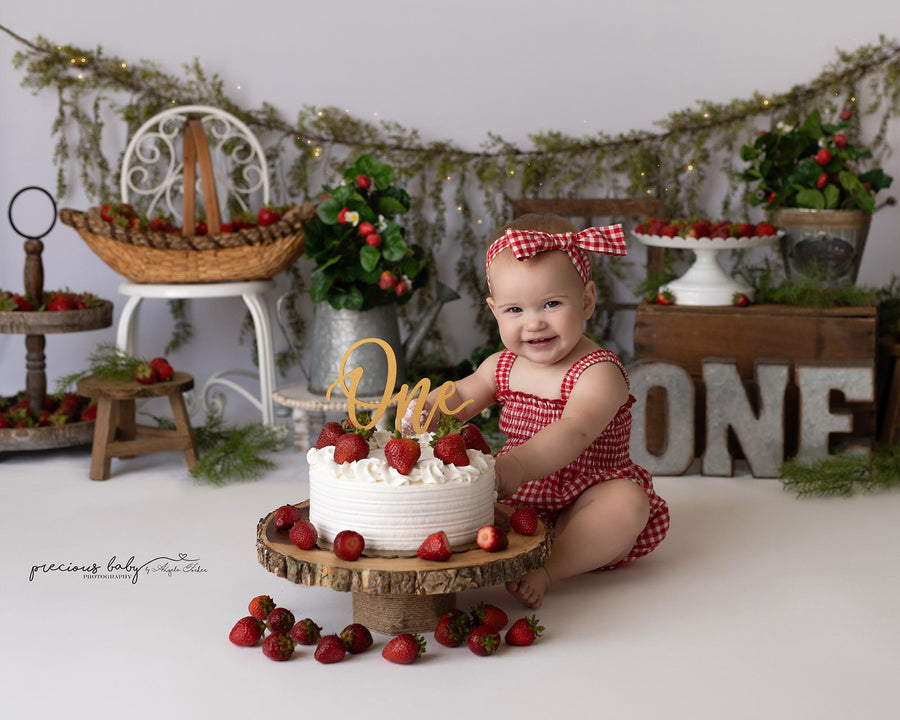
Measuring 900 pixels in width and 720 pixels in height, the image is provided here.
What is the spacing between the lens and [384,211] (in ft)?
10.3

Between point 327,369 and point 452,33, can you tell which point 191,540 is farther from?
point 452,33

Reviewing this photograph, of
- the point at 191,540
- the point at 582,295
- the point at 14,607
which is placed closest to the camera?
the point at 14,607

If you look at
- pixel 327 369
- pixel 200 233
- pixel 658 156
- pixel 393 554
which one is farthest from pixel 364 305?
pixel 393 554

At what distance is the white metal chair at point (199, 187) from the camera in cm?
317

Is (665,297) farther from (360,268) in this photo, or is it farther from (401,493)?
(401,493)

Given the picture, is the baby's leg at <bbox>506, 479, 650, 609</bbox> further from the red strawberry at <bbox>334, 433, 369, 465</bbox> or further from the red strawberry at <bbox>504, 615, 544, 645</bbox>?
the red strawberry at <bbox>334, 433, 369, 465</bbox>

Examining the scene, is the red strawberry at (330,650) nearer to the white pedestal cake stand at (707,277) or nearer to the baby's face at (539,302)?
the baby's face at (539,302)

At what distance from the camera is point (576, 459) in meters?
2.12

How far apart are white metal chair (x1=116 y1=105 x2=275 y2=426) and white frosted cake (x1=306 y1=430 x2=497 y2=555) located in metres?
1.55

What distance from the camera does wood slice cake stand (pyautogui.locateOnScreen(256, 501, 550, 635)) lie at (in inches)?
62.9

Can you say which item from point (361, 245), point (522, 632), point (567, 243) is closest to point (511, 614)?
point (522, 632)

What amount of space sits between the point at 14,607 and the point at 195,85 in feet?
7.38

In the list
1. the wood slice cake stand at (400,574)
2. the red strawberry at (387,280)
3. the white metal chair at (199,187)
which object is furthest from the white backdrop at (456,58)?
the wood slice cake stand at (400,574)

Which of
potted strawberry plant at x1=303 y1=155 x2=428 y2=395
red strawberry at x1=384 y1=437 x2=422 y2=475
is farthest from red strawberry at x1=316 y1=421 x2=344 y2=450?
potted strawberry plant at x1=303 y1=155 x2=428 y2=395
